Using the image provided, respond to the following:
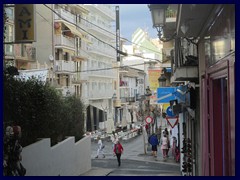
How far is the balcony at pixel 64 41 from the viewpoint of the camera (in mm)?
2492

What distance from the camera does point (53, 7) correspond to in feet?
7.38

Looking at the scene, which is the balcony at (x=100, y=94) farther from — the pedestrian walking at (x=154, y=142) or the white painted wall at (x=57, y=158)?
the pedestrian walking at (x=154, y=142)

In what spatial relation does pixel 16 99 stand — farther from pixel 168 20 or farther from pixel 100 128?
pixel 168 20

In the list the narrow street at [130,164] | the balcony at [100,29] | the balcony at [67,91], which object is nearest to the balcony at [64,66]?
the balcony at [67,91]

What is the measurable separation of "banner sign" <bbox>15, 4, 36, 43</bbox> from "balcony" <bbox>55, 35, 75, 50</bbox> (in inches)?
10.1

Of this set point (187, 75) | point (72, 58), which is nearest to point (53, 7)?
point (72, 58)

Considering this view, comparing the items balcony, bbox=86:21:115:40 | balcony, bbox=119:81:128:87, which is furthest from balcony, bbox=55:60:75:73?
balcony, bbox=119:81:128:87

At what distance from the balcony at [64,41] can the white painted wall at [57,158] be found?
0.60m

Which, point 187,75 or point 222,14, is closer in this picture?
point 222,14

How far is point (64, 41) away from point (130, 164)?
3.07ft

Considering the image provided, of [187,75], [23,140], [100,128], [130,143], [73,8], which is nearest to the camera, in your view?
[73,8]

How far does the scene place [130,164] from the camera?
106 inches

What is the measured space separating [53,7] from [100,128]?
0.84 metres
